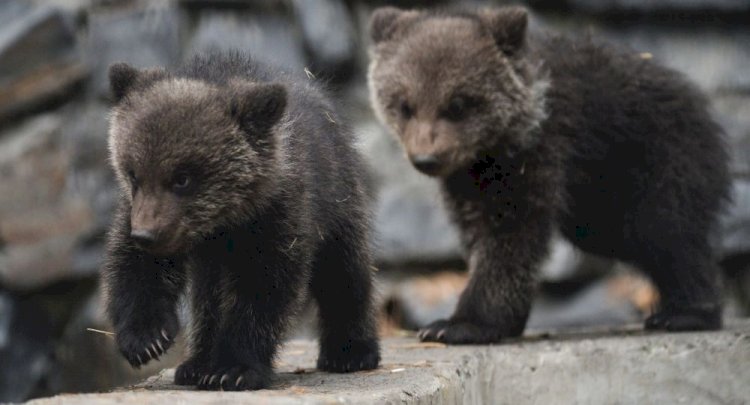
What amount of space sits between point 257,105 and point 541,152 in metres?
2.67

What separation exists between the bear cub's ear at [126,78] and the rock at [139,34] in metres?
4.36

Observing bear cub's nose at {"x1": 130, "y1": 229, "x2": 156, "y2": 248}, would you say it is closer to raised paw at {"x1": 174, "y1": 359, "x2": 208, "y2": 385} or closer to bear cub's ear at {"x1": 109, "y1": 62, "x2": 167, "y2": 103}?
raised paw at {"x1": 174, "y1": 359, "x2": 208, "y2": 385}

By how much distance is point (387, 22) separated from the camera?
8.20 metres

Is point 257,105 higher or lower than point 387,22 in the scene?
higher

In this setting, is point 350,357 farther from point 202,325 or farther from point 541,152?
point 541,152

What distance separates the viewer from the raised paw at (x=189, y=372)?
5.42 m

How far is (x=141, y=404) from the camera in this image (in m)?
4.46

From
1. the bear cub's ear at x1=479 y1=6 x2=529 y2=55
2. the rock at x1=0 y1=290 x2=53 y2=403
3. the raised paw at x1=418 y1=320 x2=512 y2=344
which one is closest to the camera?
the raised paw at x1=418 y1=320 x2=512 y2=344

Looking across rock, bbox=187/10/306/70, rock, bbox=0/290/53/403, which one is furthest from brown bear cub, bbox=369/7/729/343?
rock, bbox=0/290/53/403

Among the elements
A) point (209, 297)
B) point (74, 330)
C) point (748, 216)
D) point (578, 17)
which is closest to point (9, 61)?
point (74, 330)

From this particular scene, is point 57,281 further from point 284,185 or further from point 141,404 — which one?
point 141,404

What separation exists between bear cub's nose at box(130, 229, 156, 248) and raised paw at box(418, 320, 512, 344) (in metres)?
2.78

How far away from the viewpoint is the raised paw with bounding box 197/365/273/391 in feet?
16.7

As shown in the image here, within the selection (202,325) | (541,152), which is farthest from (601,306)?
(202,325)
